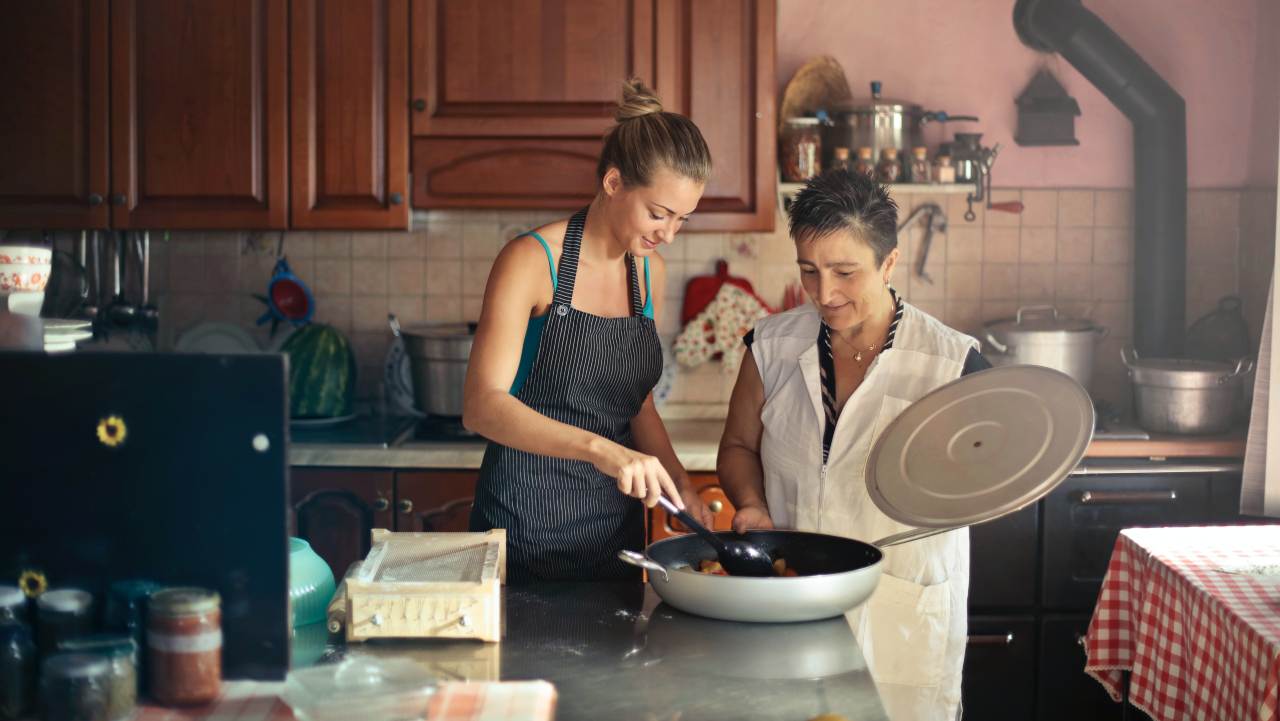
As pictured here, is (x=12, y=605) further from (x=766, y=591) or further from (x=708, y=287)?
(x=708, y=287)

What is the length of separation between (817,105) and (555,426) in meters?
1.90

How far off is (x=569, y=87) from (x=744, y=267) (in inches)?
30.2

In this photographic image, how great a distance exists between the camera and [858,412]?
197cm

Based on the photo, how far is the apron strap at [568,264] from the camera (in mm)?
2055

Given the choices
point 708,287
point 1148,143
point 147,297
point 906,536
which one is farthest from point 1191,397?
point 147,297

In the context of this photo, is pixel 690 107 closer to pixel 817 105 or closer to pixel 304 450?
pixel 817 105

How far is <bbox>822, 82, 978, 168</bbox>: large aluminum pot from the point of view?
127 inches

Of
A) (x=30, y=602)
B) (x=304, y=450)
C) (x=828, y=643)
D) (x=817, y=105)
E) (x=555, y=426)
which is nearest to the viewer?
(x=30, y=602)

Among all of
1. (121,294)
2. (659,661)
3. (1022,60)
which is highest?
(1022,60)

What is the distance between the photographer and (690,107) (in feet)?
10.2

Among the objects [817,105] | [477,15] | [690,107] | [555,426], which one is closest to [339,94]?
[477,15]

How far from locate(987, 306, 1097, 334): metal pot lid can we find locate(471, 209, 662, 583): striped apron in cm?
146

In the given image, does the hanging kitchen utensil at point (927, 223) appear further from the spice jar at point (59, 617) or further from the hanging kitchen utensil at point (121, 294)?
the spice jar at point (59, 617)

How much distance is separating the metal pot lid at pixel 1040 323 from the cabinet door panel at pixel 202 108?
1.96 metres
